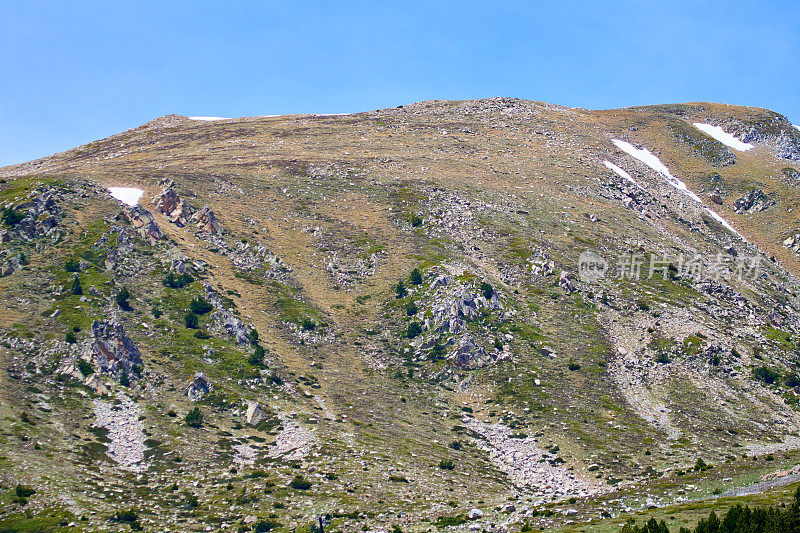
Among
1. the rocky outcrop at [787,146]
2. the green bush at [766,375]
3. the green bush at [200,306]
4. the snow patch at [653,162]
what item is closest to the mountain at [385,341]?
the green bush at [766,375]

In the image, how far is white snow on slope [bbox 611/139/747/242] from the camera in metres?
143

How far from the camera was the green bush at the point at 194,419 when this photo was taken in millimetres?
65938

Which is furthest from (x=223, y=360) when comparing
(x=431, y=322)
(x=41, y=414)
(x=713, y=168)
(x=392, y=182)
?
(x=713, y=168)

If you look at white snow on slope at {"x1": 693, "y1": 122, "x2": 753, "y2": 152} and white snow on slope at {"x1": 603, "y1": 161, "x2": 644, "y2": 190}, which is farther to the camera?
white snow on slope at {"x1": 693, "y1": 122, "x2": 753, "y2": 152}

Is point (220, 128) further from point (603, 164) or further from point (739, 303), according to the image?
point (739, 303)

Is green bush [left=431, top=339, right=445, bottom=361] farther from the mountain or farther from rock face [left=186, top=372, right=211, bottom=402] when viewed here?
rock face [left=186, top=372, right=211, bottom=402]

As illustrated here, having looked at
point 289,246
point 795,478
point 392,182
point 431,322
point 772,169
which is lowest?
point 795,478

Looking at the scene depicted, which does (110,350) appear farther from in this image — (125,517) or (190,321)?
(125,517)

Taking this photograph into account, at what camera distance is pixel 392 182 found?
127688 mm

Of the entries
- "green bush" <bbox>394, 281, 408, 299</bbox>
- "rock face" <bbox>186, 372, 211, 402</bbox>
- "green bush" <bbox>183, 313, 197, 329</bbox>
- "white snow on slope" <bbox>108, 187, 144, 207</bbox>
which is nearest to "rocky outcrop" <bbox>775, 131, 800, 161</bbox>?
"green bush" <bbox>394, 281, 408, 299</bbox>

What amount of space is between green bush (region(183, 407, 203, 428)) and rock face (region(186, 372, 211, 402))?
123 inches

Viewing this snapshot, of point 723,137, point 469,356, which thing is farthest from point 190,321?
point 723,137

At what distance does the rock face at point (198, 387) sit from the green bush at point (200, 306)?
14404mm

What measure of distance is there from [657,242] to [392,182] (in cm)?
5633
